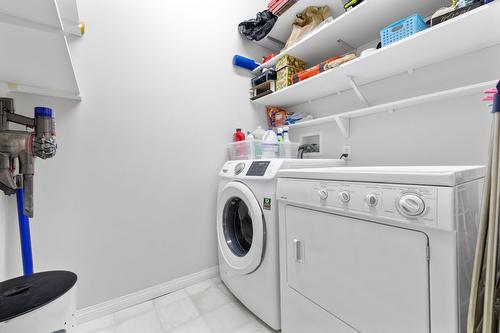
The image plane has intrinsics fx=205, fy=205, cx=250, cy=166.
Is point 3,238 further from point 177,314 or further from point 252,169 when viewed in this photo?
point 252,169

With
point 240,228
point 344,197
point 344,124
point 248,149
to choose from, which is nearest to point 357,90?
point 344,124

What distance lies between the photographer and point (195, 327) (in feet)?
4.17

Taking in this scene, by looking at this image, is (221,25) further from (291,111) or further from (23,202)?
(23,202)

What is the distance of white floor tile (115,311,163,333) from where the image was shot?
4.11 ft

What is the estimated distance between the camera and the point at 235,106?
1.97 m

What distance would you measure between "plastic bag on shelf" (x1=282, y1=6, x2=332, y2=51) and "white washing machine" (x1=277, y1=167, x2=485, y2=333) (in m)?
1.33

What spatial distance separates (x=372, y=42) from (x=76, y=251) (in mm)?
2526

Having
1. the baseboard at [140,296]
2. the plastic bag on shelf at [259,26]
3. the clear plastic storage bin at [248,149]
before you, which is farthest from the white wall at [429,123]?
the baseboard at [140,296]

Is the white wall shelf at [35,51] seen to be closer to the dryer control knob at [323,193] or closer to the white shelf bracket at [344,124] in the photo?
the dryer control knob at [323,193]

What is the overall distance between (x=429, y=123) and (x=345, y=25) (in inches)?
32.9

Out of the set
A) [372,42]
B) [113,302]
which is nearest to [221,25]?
[372,42]

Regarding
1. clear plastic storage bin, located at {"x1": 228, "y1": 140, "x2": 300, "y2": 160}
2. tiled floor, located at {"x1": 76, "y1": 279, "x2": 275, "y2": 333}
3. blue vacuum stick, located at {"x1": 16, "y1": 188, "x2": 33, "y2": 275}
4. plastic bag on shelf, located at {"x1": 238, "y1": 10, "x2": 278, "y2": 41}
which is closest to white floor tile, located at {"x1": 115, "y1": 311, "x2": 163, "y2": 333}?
tiled floor, located at {"x1": 76, "y1": 279, "x2": 275, "y2": 333}

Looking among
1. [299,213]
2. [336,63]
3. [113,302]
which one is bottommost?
[113,302]

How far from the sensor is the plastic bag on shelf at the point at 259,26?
1842 millimetres
